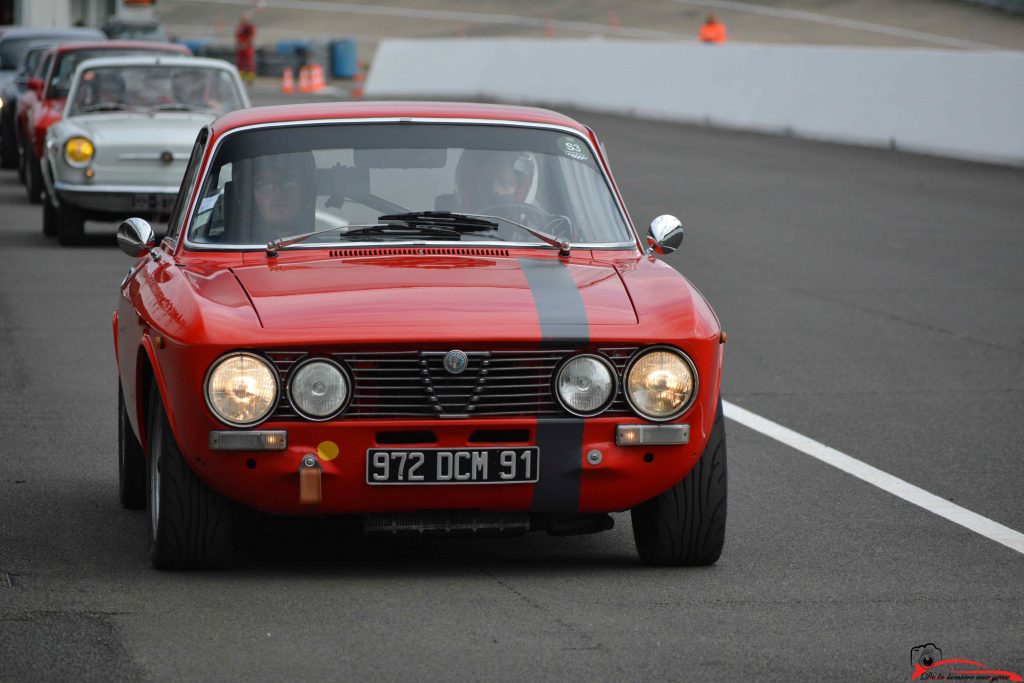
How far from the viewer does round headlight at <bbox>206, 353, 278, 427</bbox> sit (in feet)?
18.3

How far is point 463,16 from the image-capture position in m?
84.7

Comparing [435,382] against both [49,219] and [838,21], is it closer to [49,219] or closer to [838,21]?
[49,219]

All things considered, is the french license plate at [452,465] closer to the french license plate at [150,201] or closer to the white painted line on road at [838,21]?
the french license plate at [150,201]

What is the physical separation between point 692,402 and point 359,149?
66.8 inches

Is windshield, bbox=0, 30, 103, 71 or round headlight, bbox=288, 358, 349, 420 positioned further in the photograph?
windshield, bbox=0, 30, 103, 71

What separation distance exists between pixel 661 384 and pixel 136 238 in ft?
7.46

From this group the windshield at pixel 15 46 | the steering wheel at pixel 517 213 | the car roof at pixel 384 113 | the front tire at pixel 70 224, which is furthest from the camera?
the windshield at pixel 15 46

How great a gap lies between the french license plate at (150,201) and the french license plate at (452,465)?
439 inches

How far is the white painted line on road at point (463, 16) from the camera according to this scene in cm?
7444

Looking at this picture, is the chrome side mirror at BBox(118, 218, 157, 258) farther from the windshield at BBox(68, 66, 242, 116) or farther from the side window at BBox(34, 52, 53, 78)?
the side window at BBox(34, 52, 53, 78)

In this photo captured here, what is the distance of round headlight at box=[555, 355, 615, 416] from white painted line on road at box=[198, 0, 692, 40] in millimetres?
66102

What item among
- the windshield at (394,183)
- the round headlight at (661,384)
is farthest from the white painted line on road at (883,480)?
the windshield at (394,183)

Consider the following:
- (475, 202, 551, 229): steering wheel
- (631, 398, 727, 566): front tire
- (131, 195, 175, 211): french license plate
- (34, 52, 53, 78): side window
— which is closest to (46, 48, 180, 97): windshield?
(34, 52, 53, 78): side window

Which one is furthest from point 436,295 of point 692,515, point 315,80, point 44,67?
point 315,80
